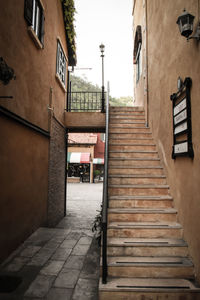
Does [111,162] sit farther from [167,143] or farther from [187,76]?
[187,76]

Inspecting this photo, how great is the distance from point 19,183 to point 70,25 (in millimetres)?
6470

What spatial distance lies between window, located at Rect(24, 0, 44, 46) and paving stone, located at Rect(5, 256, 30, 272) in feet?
14.3

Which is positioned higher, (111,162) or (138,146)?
(138,146)

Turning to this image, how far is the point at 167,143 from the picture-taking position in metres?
4.00

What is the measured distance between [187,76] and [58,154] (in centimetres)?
479

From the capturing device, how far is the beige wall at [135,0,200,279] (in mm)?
2666

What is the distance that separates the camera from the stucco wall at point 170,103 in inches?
105

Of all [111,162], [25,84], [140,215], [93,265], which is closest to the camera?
[93,265]

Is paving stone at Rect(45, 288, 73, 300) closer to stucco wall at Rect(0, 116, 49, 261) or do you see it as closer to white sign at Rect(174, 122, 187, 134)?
stucco wall at Rect(0, 116, 49, 261)

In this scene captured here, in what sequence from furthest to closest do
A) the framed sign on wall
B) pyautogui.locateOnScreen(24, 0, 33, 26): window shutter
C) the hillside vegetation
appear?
the hillside vegetation
pyautogui.locateOnScreen(24, 0, 33, 26): window shutter
the framed sign on wall

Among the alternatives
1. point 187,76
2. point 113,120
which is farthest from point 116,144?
point 187,76

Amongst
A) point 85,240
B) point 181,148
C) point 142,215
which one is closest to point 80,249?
point 85,240

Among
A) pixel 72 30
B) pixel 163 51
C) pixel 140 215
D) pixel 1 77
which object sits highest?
pixel 72 30

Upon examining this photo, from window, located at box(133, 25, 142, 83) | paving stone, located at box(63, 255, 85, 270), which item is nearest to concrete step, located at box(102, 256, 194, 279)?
paving stone, located at box(63, 255, 85, 270)
